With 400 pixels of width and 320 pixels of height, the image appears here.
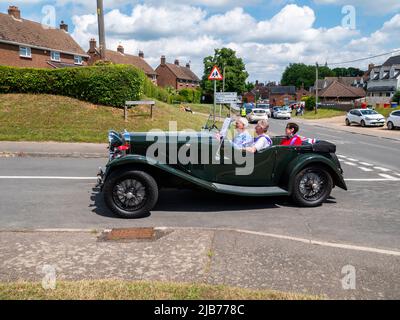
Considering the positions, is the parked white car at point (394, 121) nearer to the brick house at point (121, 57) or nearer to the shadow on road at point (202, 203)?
the shadow on road at point (202, 203)

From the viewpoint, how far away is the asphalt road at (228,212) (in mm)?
5008

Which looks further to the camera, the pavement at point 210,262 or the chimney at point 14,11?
the chimney at point 14,11

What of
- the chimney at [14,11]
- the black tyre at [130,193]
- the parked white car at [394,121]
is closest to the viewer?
the black tyre at [130,193]

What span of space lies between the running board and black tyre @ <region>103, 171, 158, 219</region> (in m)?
0.97

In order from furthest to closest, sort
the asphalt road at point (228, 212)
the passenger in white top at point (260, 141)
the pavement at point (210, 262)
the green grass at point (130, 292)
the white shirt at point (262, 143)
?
1. the white shirt at point (262, 143)
2. the passenger in white top at point (260, 141)
3. the asphalt road at point (228, 212)
4. the pavement at point (210, 262)
5. the green grass at point (130, 292)

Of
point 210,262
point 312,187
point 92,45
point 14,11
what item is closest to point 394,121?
point 312,187

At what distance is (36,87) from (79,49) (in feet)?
93.0

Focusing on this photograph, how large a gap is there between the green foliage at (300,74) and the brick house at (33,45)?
375 ft

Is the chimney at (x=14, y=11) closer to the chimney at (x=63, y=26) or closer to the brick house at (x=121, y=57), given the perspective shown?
the chimney at (x=63, y=26)

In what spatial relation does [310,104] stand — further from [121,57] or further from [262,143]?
[262,143]

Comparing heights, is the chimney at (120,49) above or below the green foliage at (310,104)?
above

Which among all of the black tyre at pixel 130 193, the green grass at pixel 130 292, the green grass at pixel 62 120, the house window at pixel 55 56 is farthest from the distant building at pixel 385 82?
the green grass at pixel 130 292

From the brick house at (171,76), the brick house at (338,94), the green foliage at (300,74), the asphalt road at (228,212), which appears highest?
the green foliage at (300,74)

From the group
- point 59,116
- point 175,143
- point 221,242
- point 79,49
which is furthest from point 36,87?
point 79,49
